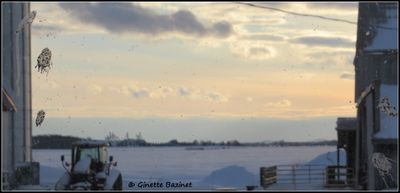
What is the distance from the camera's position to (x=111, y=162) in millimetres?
22797

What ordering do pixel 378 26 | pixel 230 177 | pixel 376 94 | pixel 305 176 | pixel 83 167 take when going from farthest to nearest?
1. pixel 230 177
2. pixel 305 176
3. pixel 378 26
4. pixel 376 94
5. pixel 83 167

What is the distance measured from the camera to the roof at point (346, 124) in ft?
110

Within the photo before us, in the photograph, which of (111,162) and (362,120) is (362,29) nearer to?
A: (362,120)

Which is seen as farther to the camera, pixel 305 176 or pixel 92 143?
pixel 305 176

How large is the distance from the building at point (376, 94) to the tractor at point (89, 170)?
9.02 metres

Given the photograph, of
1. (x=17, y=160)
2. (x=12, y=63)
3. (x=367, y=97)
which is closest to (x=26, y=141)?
(x=17, y=160)

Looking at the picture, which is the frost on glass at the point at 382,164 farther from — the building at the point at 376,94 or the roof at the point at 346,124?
the roof at the point at 346,124

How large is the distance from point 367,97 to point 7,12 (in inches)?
A: 598

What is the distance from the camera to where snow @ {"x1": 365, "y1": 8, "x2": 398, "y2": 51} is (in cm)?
2816

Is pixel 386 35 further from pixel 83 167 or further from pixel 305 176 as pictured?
pixel 83 167

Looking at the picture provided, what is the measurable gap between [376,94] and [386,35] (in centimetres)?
457

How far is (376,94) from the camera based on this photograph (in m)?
24.9

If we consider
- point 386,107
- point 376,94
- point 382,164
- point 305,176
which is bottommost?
point 305,176

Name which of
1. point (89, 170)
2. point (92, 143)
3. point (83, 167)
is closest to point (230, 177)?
point (92, 143)
